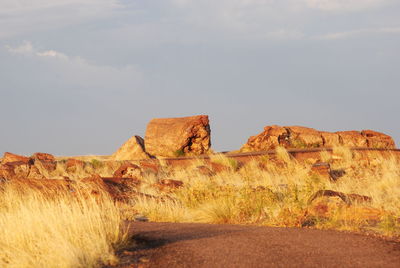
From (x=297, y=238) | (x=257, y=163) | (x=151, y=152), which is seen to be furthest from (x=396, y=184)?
(x=151, y=152)

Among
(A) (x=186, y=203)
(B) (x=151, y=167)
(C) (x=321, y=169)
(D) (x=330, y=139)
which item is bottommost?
(A) (x=186, y=203)

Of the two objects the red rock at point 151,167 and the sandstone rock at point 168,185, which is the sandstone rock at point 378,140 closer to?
the red rock at point 151,167

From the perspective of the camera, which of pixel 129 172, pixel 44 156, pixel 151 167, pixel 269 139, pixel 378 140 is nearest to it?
pixel 129 172

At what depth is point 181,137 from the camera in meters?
26.7

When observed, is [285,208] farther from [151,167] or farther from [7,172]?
[7,172]

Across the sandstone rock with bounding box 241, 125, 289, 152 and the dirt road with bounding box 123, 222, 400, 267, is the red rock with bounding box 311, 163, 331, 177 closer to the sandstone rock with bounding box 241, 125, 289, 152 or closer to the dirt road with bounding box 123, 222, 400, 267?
the dirt road with bounding box 123, 222, 400, 267

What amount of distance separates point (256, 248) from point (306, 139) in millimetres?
20345

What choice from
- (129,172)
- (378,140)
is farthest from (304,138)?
(129,172)

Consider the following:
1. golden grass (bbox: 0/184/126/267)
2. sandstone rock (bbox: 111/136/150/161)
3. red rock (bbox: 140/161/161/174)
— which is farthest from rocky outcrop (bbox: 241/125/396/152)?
golden grass (bbox: 0/184/126/267)

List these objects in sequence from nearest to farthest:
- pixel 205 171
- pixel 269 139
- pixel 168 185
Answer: pixel 168 185 < pixel 205 171 < pixel 269 139

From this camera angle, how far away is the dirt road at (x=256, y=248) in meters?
6.06

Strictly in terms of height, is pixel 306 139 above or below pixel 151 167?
above

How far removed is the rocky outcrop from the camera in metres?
26.2

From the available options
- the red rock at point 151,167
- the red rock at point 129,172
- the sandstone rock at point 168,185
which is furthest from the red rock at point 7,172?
the sandstone rock at point 168,185
